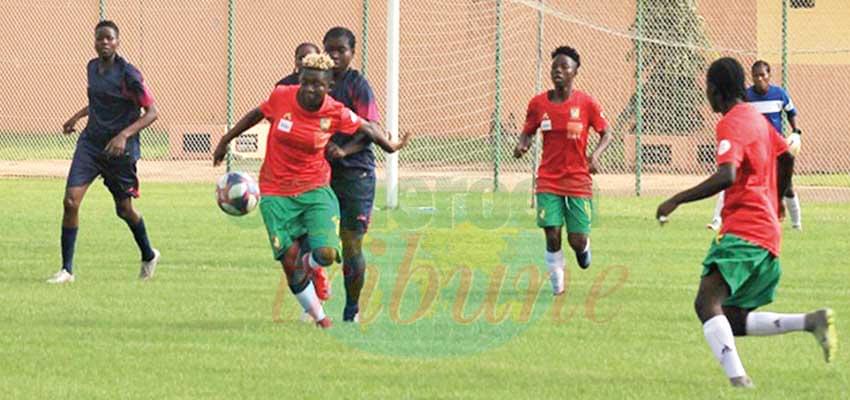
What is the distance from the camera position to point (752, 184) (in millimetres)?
9617

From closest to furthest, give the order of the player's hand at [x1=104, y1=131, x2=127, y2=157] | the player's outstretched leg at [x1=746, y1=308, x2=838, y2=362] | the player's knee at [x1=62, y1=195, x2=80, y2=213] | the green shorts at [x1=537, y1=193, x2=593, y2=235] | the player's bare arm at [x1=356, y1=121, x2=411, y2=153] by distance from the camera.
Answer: the player's outstretched leg at [x1=746, y1=308, x2=838, y2=362] < the player's bare arm at [x1=356, y1=121, x2=411, y2=153] < the player's hand at [x1=104, y1=131, x2=127, y2=157] < the green shorts at [x1=537, y1=193, x2=593, y2=235] < the player's knee at [x1=62, y1=195, x2=80, y2=213]

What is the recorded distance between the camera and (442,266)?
54.9 ft

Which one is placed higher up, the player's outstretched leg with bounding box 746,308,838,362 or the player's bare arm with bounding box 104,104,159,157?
the player's bare arm with bounding box 104,104,159,157

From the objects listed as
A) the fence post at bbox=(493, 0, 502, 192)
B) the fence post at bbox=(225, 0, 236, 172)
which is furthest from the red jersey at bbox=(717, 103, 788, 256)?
the fence post at bbox=(225, 0, 236, 172)

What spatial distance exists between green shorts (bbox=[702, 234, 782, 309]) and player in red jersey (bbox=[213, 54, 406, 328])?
299 cm

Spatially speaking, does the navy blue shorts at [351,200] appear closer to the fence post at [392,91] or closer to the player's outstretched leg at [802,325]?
the player's outstretched leg at [802,325]

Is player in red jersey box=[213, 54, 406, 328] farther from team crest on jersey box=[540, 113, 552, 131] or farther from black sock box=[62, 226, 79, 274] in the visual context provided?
black sock box=[62, 226, 79, 274]

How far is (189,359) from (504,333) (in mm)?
2371

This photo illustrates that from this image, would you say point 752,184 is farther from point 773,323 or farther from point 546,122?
point 546,122

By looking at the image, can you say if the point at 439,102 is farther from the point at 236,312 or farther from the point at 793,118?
the point at 236,312

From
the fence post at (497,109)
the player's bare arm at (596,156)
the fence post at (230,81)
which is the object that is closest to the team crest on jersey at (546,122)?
the player's bare arm at (596,156)

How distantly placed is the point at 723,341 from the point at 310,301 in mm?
3339

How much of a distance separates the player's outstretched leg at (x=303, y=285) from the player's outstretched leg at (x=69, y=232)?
369 cm

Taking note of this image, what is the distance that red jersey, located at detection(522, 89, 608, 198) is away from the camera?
14805mm
